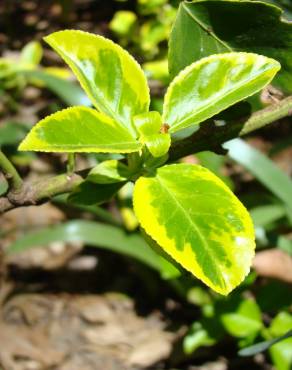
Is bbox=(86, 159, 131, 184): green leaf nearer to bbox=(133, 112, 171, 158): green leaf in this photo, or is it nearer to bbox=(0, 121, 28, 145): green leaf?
bbox=(133, 112, 171, 158): green leaf

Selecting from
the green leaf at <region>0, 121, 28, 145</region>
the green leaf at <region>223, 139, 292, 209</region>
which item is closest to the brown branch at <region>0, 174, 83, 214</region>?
the green leaf at <region>223, 139, 292, 209</region>

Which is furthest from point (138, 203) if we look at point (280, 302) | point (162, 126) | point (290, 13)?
point (280, 302)

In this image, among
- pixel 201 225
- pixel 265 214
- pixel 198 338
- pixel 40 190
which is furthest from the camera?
pixel 265 214

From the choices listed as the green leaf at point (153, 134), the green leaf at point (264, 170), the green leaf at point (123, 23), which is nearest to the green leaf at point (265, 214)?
the green leaf at point (264, 170)

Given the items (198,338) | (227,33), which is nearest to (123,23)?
(198,338)

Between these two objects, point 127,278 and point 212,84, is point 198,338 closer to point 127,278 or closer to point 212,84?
point 127,278
